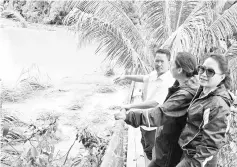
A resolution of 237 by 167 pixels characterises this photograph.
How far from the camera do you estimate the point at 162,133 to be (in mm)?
2289

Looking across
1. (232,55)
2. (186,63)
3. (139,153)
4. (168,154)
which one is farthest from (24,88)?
(186,63)

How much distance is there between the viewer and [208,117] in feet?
6.10

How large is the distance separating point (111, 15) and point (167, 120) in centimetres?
520

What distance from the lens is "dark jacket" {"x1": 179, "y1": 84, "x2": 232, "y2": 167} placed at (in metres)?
1.84

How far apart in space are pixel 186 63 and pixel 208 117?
51 centimetres

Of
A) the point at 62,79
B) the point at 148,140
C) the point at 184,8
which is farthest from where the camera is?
the point at 62,79

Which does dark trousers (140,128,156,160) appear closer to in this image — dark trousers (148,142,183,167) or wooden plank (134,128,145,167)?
wooden plank (134,128,145,167)

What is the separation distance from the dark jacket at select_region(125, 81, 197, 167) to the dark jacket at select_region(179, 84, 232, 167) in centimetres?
11

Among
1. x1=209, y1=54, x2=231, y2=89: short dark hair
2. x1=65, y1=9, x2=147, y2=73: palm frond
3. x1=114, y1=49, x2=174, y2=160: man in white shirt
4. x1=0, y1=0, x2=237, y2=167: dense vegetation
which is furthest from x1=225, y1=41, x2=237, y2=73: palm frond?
x1=209, y1=54, x2=231, y2=89: short dark hair

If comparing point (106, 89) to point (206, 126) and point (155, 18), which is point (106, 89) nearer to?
point (155, 18)

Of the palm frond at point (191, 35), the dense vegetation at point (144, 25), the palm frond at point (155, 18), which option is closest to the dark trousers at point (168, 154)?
the palm frond at point (191, 35)

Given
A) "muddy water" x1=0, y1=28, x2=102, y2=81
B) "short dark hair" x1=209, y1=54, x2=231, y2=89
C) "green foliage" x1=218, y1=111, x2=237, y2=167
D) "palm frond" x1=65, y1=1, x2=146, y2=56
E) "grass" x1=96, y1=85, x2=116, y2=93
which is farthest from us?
"muddy water" x1=0, y1=28, x2=102, y2=81

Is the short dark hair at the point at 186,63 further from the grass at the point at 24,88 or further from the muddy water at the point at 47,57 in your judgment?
the muddy water at the point at 47,57

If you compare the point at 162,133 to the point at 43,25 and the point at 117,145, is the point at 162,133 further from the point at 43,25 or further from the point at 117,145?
the point at 43,25
